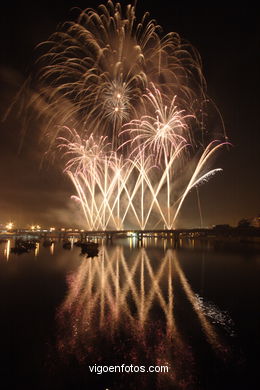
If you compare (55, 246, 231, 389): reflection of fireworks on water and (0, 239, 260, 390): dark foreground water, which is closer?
(0, 239, 260, 390): dark foreground water

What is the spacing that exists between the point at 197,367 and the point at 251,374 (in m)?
2.23

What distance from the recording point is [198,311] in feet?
61.4

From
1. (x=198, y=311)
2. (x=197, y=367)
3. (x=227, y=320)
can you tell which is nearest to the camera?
(x=197, y=367)

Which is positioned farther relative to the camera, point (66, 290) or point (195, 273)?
point (195, 273)

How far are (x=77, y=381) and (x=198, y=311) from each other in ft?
36.5

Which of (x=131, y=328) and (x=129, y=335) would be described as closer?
(x=129, y=335)

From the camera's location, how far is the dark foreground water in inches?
414

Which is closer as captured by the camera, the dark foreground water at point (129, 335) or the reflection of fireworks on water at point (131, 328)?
the dark foreground water at point (129, 335)

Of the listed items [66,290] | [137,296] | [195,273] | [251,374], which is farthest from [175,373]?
[195,273]

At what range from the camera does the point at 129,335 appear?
46.9ft

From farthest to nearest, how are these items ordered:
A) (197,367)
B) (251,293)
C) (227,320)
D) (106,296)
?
1. (251,293)
2. (106,296)
3. (227,320)
4. (197,367)

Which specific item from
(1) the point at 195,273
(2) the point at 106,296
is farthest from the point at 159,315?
(1) the point at 195,273

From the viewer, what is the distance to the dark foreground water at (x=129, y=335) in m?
10.5

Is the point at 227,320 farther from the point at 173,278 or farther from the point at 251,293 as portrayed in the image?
the point at 173,278
